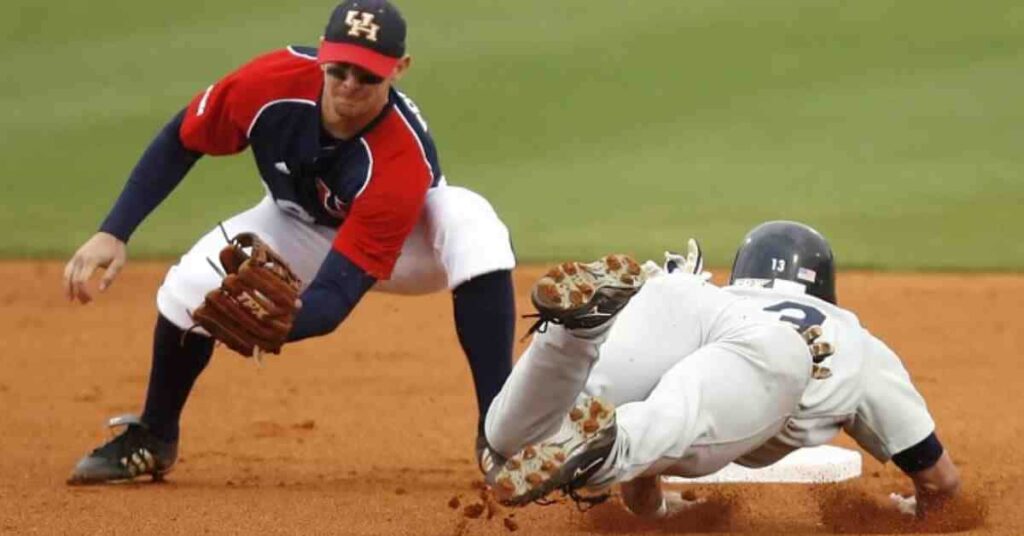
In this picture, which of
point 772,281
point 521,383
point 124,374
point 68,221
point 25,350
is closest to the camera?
point 521,383

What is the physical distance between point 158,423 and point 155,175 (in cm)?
71

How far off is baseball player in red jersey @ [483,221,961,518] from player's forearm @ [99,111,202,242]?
1444 mm

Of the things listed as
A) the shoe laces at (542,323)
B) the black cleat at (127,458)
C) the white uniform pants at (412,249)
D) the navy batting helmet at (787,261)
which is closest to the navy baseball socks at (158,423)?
the black cleat at (127,458)

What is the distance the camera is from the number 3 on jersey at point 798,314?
396cm

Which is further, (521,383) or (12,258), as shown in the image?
(12,258)

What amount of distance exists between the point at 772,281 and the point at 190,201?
7079 mm

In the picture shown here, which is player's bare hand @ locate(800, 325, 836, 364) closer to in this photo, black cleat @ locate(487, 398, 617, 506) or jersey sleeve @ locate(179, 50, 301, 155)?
black cleat @ locate(487, 398, 617, 506)

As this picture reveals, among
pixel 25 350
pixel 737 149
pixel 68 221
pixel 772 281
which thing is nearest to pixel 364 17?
pixel 772 281

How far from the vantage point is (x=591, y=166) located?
11.4 meters

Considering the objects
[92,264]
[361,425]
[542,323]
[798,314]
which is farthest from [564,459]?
[361,425]

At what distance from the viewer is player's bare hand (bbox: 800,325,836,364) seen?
147 inches

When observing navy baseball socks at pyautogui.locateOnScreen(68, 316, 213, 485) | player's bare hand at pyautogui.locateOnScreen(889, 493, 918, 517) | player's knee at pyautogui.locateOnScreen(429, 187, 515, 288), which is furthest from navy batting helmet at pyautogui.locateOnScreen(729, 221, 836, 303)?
navy baseball socks at pyautogui.locateOnScreen(68, 316, 213, 485)

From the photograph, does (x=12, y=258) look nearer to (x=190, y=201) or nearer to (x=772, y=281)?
(x=190, y=201)

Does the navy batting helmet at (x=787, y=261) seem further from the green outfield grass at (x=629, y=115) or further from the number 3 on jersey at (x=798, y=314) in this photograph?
the green outfield grass at (x=629, y=115)
